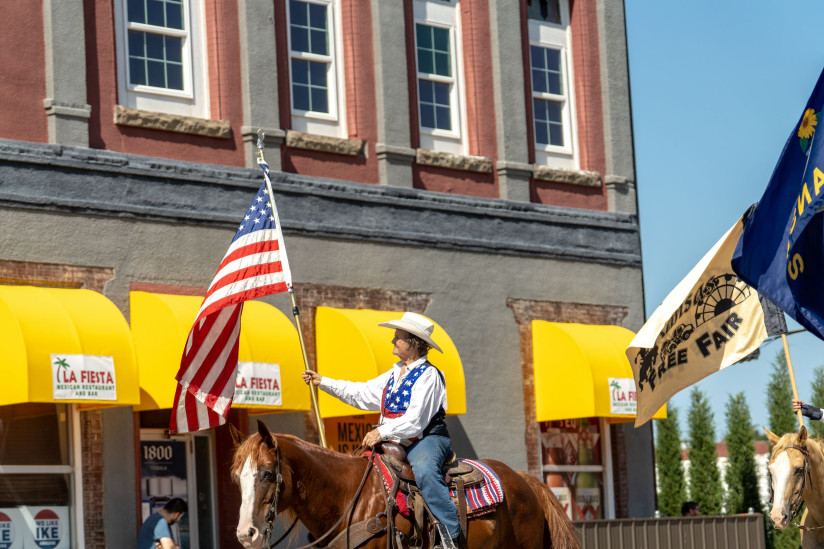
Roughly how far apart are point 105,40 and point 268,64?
2.25m

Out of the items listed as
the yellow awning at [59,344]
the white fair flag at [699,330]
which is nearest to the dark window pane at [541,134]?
the white fair flag at [699,330]

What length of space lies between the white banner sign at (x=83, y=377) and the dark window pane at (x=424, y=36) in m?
7.39

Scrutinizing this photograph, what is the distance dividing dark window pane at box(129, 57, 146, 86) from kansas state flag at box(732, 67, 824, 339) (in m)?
8.34

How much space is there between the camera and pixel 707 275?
1509cm

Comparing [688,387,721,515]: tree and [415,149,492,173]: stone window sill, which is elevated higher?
[415,149,492,173]: stone window sill

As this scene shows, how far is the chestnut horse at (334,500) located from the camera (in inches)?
414

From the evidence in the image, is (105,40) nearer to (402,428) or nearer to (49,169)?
(49,169)

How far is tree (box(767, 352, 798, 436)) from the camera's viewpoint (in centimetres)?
2962

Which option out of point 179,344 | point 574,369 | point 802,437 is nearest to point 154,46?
point 179,344

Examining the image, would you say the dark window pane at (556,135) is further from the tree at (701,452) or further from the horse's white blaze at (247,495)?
the horse's white blaze at (247,495)

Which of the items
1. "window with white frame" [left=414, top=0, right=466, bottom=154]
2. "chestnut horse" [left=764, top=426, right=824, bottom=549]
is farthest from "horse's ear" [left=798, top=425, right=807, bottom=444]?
"window with white frame" [left=414, top=0, right=466, bottom=154]

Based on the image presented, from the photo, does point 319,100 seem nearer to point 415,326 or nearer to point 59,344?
point 59,344

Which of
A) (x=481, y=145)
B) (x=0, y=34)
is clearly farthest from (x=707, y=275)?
(x=0, y=34)

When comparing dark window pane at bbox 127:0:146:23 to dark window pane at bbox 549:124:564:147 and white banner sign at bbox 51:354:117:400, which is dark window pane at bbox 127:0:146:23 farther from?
dark window pane at bbox 549:124:564:147
